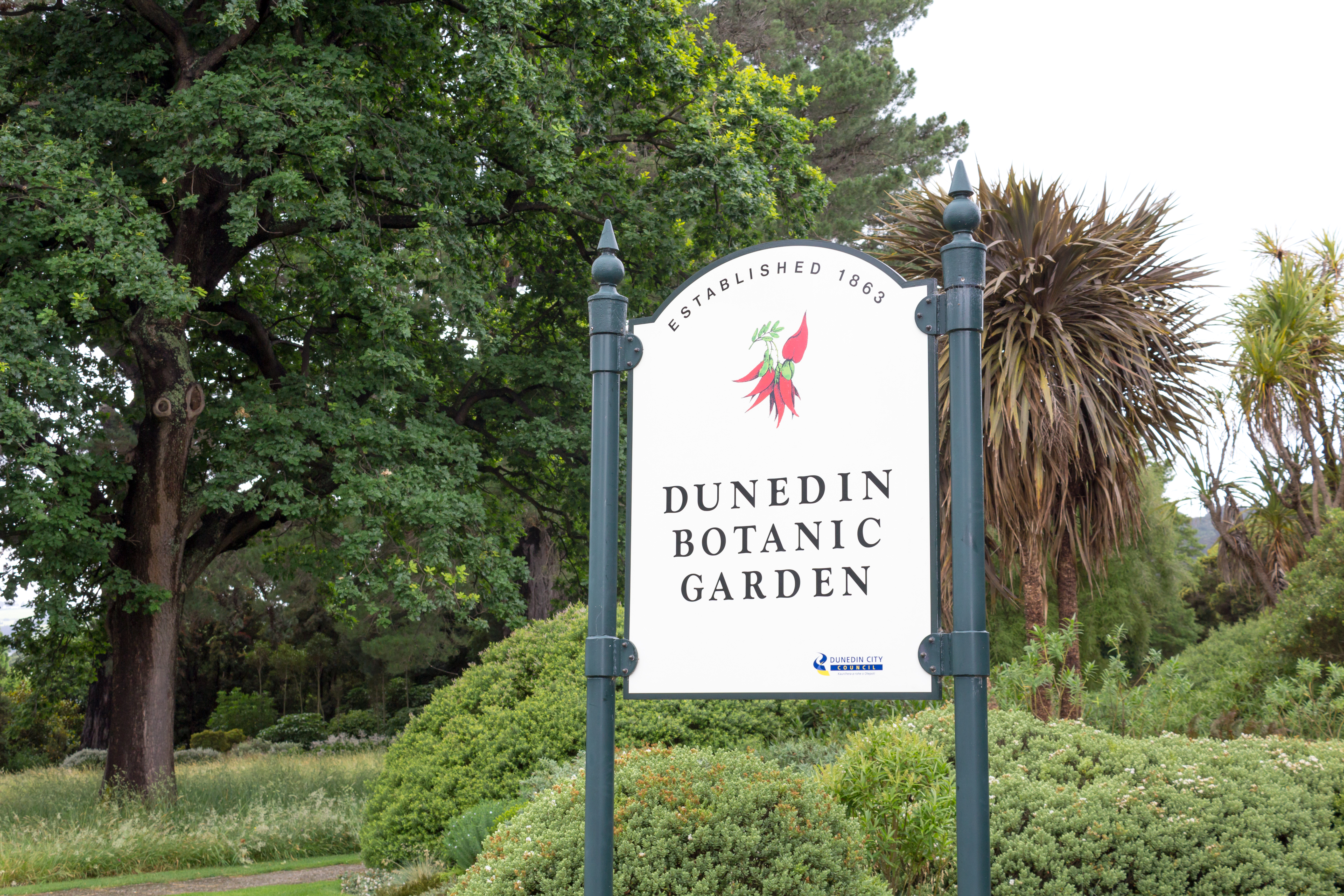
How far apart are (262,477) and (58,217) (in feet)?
10.4

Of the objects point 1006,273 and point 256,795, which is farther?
point 256,795

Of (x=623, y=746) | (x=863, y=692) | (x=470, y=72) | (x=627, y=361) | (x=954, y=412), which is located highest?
(x=470, y=72)

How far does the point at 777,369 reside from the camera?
138 inches

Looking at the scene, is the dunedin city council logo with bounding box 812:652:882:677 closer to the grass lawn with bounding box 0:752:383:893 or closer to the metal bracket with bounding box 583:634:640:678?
the metal bracket with bounding box 583:634:640:678

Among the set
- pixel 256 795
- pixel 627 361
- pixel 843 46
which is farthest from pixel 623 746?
pixel 843 46

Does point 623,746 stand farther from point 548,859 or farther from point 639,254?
point 639,254

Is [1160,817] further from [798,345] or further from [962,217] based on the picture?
[962,217]

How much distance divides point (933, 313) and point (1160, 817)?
2723mm

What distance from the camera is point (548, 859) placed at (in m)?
3.81

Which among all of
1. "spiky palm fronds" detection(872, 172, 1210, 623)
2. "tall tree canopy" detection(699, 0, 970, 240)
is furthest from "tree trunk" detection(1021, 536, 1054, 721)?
"tall tree canopy" detection(699, 0, 970, 240)

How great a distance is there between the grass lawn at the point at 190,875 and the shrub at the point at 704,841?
5.23 m

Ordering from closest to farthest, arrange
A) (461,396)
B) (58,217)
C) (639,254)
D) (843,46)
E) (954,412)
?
(954,412), (58,217), (639,254), (461,396), (843,46)

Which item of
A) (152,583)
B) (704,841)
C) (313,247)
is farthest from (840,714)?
(313,247)

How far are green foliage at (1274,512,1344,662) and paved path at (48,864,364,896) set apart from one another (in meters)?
7.83
